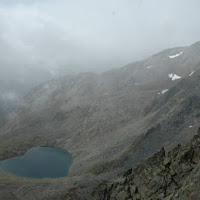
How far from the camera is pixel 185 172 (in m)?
63.5

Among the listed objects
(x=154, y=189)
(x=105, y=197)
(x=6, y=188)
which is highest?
(x=154, y=189)

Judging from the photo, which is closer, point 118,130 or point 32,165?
point 32,165

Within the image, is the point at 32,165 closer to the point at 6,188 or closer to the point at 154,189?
the point at 6,188

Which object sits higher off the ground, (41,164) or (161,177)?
(161,177)

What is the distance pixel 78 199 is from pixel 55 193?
34.9 ft

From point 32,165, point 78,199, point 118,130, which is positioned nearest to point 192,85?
point 118,130

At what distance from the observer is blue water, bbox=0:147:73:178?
148m

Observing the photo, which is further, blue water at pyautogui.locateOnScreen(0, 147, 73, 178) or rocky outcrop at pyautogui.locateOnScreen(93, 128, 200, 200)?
blue water at pyautogui.locateOnScreen(0, 147, 73, 178)

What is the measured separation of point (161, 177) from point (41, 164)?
111 m

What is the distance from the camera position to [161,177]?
6700 centimetres

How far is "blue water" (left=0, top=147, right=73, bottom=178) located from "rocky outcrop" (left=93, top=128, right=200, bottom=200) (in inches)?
2769

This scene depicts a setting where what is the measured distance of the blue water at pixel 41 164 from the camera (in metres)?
148

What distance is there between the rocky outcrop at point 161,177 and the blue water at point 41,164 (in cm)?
7032

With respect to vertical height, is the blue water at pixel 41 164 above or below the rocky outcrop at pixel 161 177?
below
